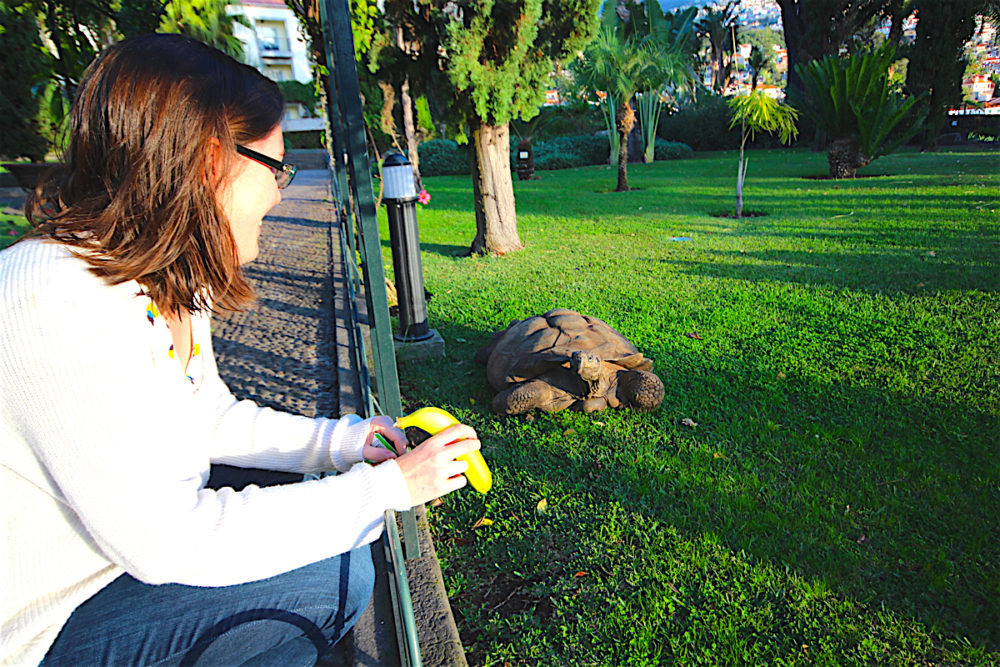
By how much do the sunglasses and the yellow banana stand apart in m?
0.64

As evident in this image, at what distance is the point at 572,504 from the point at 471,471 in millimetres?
1407

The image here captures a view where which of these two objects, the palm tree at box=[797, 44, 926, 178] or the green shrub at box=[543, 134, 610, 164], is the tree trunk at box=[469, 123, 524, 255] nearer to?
the palm tree at box=[797, 44, 926, 178]

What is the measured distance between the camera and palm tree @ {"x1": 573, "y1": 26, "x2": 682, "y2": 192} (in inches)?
486

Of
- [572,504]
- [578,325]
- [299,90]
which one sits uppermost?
[299,90]

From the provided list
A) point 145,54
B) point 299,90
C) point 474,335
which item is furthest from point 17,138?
point 299,90

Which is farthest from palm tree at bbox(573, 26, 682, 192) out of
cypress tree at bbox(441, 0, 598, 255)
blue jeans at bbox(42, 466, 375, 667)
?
blue jeans at bbox(42, 466, 375, 667)

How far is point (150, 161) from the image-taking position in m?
1.11

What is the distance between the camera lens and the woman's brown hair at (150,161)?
110cm

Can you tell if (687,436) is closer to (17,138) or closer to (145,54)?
(145,54)

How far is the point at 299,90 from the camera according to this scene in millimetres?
33062

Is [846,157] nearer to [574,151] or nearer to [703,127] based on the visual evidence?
[574,151]

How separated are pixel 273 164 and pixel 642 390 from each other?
2476mm

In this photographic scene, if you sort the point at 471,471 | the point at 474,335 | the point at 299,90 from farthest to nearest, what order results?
the point at 299,90 → the point at 474,335 → the point at 471,471

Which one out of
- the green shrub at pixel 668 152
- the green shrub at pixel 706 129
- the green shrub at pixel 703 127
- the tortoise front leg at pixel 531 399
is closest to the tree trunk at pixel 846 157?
the green shrub at pixel 668 152
